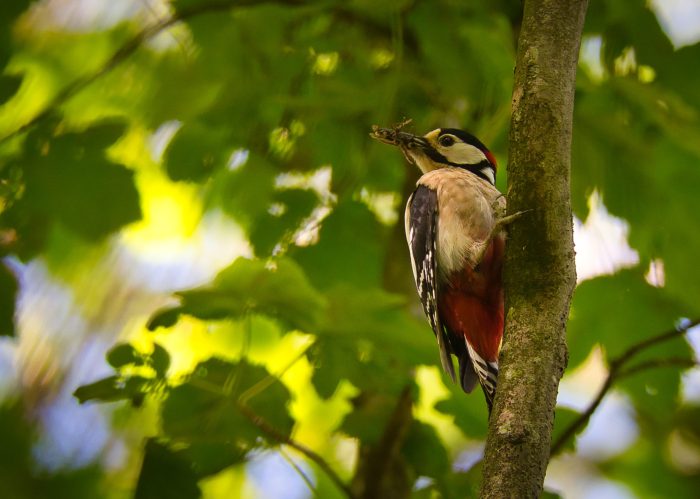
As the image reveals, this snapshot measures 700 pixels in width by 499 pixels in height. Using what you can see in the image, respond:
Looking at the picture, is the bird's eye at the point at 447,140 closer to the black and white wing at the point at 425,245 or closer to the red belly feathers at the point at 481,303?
the black and white wing at the point at 425,245

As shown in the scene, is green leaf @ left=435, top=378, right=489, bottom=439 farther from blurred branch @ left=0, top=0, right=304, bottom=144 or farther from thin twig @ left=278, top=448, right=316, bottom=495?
blurred branch @ left=0, top=0, right=304, bottom=144

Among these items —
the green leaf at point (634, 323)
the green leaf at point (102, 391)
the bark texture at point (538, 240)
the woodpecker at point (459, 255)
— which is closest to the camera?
the bark texture at point (538, 240)

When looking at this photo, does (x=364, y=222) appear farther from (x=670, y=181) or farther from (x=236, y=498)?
(x=236, y=498)

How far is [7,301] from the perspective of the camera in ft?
7.26

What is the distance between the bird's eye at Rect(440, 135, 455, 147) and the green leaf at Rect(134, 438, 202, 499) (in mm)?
1906

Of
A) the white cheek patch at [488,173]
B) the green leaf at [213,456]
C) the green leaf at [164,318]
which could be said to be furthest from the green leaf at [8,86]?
the white cheek patch at [488,173]

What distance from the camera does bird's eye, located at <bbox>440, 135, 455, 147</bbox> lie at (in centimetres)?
358

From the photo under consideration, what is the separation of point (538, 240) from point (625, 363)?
603 millimetres

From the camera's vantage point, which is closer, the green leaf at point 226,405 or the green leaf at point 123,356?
the green leaf at point 123,356

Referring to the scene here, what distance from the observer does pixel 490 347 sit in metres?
Result: 3.17

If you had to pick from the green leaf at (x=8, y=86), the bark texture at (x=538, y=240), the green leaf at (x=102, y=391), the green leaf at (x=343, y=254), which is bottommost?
the green leaf at (x=343, y=254)

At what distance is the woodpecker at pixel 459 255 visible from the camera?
121 inches

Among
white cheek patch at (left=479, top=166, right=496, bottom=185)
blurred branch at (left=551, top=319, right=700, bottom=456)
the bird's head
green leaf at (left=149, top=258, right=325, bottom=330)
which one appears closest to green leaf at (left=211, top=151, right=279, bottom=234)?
the bird's head

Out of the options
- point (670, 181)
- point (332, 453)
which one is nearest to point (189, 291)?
point (670, 181)
